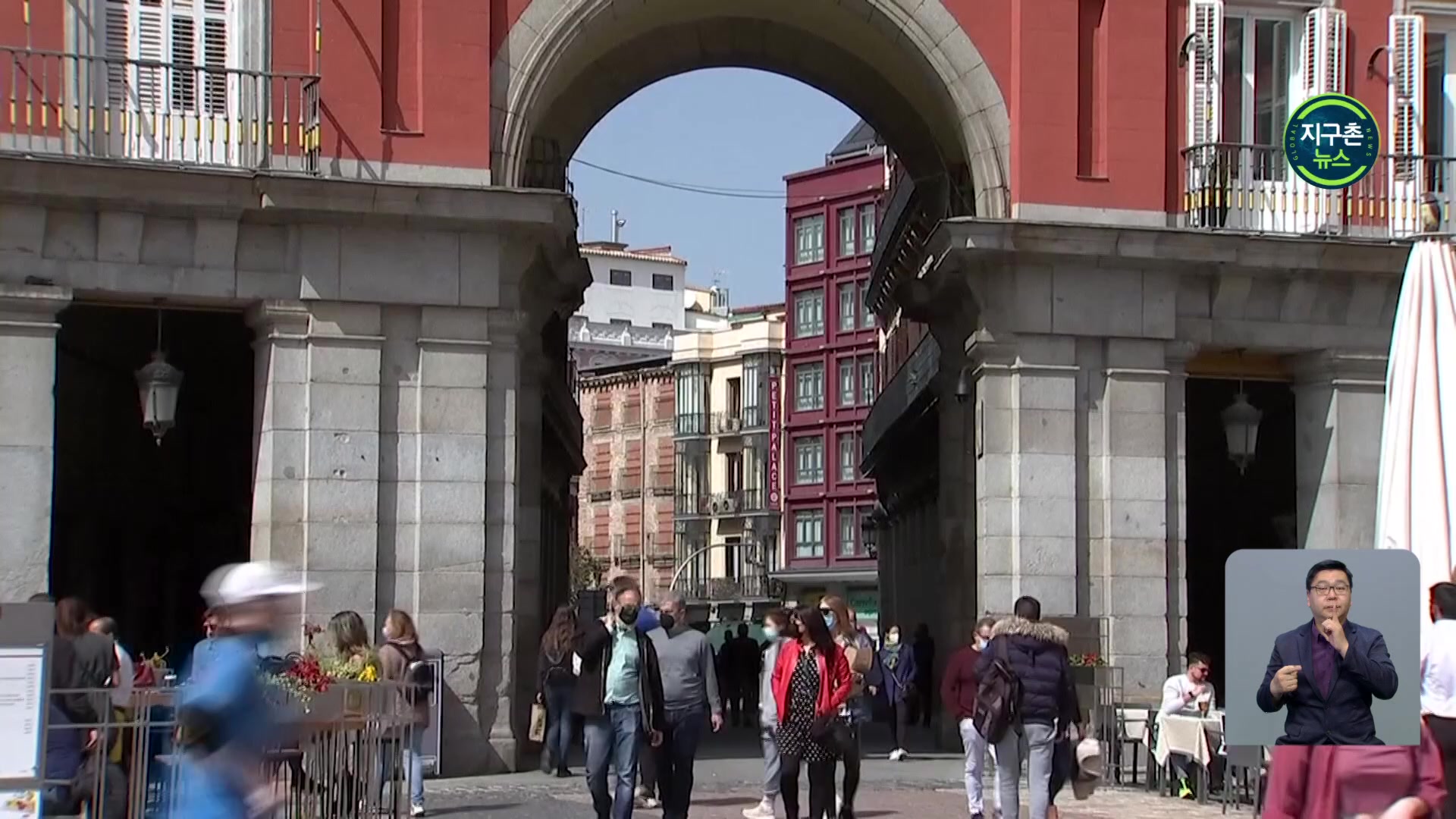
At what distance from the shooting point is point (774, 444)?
83.7 meters

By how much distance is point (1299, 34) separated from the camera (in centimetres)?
2273

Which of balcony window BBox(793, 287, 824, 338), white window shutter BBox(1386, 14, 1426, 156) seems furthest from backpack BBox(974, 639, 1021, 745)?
balcony window BBox(793, 287, 824, 338)

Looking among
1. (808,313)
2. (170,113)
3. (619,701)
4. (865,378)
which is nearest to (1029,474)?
(619,701)

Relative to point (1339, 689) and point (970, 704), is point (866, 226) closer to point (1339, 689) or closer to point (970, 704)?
point (970, 704)

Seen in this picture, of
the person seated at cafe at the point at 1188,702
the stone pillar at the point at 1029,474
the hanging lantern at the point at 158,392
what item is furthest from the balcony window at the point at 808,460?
the person seated at cafe at the point at 1188,702

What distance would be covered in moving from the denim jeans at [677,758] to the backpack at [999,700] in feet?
6.67

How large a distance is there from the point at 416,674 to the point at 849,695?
310cm

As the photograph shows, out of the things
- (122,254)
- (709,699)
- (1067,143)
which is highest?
(1067,143)

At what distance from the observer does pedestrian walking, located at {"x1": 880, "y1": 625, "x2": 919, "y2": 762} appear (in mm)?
24781

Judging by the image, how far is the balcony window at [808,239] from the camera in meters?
82.3

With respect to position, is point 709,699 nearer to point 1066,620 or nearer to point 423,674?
point 423,674

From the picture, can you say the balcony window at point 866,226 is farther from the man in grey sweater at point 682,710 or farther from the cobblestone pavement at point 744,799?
the man in grey sweater at point 682,710

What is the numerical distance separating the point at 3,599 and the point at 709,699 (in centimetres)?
656

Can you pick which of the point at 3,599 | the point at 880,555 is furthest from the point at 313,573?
the point at 880,555
